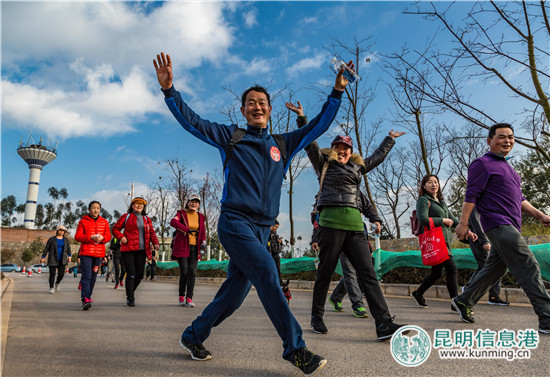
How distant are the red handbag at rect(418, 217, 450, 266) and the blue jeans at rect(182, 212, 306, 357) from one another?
3.57 metres

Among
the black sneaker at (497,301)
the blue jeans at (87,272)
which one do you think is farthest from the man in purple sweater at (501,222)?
the blue jeans at (87,272)

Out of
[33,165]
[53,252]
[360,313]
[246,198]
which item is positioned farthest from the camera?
[33,165]

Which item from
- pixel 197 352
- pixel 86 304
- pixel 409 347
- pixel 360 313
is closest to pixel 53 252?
pixel 86 304

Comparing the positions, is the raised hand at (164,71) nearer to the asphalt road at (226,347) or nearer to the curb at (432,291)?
the asphalt road at (226,347)

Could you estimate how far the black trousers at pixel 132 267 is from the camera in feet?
24.6

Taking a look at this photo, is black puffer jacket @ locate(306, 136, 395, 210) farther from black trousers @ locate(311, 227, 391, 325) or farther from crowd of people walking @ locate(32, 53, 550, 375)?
black trousers @ locate(311, 227, 391, 325)

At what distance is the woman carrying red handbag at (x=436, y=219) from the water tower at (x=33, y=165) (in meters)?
112

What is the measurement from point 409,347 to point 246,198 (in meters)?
1.80

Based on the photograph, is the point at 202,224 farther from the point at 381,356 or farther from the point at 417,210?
the point at 381,356

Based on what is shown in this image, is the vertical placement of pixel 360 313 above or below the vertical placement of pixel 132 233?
below

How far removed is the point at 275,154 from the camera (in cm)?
305

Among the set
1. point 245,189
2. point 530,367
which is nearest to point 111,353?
point 245,189

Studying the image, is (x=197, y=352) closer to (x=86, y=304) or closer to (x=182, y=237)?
(x=86, y=304)

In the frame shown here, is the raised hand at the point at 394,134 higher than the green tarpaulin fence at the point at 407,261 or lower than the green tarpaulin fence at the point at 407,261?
higher
